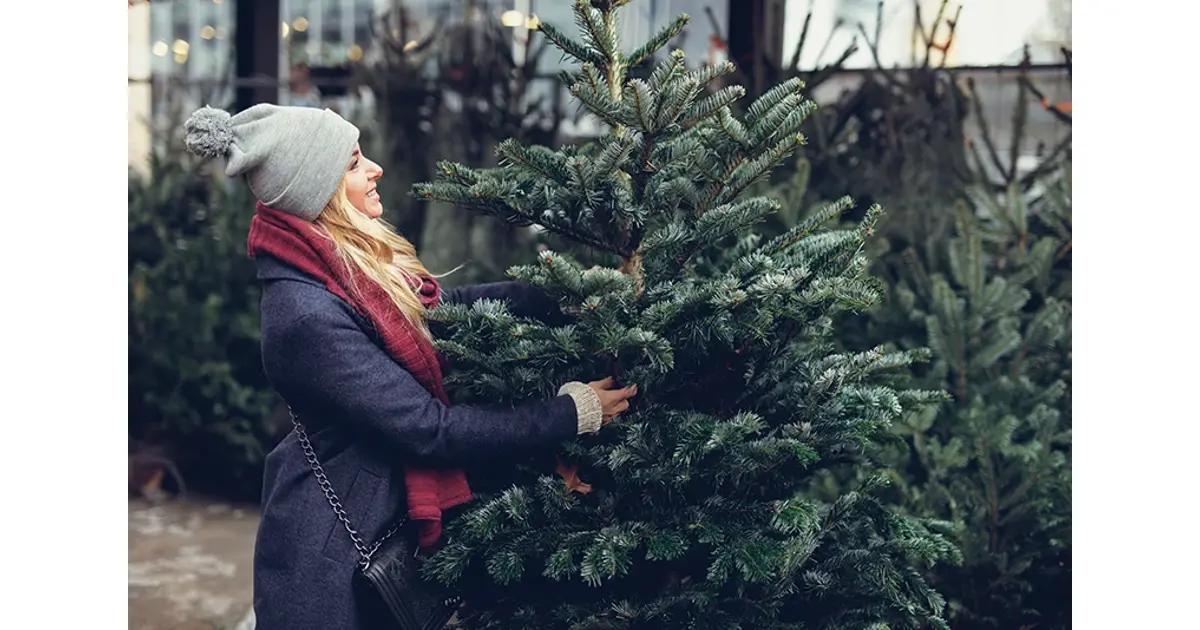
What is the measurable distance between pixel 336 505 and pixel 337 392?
0.86ft

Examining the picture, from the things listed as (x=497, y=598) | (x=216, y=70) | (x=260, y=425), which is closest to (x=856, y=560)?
(x=497, y=598)

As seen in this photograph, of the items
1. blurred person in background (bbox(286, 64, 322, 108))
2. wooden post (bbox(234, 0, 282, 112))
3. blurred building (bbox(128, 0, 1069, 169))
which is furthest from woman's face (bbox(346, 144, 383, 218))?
wooden post (bbox(234, 0, 282, 112))

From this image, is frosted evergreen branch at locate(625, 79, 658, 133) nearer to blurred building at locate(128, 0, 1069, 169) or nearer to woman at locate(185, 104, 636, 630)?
woman at locate(185, 104, 636, 630)

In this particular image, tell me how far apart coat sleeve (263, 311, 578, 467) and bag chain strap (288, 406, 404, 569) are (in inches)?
6.4

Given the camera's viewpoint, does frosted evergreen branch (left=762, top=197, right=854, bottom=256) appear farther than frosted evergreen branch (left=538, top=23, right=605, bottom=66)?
Yes

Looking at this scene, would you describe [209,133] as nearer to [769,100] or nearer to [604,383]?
[604,383]

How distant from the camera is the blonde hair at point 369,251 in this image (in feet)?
8.91

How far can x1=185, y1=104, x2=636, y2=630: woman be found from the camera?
256 cm

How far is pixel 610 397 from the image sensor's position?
259 cm

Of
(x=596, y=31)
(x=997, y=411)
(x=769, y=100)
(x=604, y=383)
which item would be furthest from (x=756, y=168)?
(x=997, y=411)

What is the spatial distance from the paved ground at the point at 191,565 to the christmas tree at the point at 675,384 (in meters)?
2.86

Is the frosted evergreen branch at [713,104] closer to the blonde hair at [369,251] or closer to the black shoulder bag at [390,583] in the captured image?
the blonde hair at [369,251]

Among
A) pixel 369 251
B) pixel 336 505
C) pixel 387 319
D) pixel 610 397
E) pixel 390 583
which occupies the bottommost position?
pixel 390 583

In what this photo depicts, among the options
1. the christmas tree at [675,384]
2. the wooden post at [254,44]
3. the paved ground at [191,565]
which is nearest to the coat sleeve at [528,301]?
the christmas tree at [675,384]
